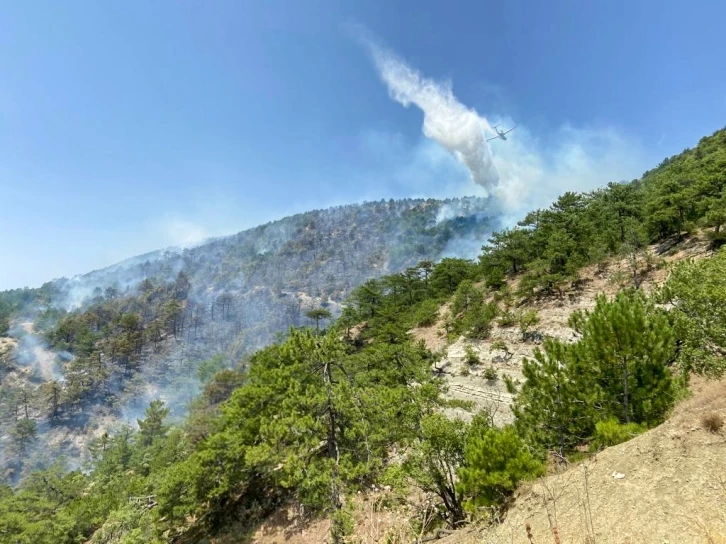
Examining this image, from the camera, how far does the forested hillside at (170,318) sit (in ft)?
232

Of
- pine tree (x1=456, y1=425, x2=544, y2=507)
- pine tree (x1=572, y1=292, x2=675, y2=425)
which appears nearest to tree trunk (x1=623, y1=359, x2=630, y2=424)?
pine tree (x1=572, y1=292, x2=675, y2=425)

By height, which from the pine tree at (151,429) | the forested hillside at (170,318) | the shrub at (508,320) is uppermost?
the forested hillside at (170,318)

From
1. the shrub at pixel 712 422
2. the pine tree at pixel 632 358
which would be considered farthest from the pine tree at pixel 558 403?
the shrub at pixel 712 422

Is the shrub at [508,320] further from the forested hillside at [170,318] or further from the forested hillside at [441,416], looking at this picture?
the forested hillside at [170,318]

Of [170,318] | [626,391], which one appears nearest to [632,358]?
[626,391]

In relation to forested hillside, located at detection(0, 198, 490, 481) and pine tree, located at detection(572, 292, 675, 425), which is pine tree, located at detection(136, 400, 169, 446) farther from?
pine tree, located at detection(572, 292, 675, 425)

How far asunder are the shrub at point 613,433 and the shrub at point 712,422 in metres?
1.83

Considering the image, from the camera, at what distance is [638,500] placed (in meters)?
5.70

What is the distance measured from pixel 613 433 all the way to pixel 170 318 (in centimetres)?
12012

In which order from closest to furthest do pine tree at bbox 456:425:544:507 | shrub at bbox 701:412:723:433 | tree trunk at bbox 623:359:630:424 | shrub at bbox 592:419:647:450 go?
shrub at bbox 701:412:723:433 < pine tree at bbox 456:425:544:507 < shrub at bbox 592:419:647:450 < tree trunk at bbox 623:359:630:424

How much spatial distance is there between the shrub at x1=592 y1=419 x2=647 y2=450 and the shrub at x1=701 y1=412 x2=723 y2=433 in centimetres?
183

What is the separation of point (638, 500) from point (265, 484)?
17.5 meters

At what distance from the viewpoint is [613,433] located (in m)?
8.57

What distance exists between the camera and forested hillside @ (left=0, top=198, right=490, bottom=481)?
7069cm
